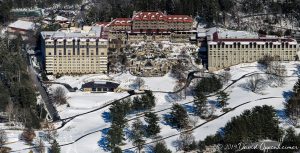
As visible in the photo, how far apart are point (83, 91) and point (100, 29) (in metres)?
11.3

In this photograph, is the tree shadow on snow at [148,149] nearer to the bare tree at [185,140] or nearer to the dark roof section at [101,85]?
the bare tree at [185,140]

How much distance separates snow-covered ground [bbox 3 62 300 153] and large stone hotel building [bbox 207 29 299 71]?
1.02 m

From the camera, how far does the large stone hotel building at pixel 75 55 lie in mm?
81375

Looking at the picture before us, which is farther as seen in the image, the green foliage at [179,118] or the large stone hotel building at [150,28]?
the large stone hotel building at [150,28]

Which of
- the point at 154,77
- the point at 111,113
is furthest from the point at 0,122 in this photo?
the point at 154,77

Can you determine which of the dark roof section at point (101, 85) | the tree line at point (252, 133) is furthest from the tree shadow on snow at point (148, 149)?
the dark roof section at point (101, 85)

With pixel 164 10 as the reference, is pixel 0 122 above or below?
below

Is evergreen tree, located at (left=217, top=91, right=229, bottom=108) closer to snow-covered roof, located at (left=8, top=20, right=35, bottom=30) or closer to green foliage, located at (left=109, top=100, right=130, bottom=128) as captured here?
green foliage, located at (left=109, top=100, right=130, bottom=128)

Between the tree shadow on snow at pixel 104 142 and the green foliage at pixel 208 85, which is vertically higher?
the green foliage at pixel 208 85

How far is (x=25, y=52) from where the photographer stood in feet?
284

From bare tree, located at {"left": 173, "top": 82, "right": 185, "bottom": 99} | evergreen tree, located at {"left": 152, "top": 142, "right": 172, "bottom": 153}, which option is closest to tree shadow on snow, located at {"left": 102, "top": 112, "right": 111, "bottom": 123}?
bare tree, located at {"left": 173, "top": 82, "right": 185, "bottom": 99}

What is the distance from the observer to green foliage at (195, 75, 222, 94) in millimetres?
74500

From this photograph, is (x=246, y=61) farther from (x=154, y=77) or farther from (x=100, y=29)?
(x=100, y=29)

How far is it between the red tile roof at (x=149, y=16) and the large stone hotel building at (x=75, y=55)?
7960mm
